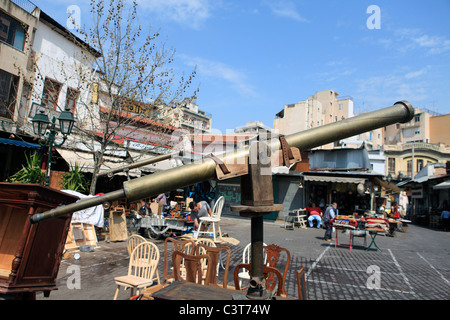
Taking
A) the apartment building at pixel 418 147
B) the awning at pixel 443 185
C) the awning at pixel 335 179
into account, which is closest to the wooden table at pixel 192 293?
the awning at pixel 335 179

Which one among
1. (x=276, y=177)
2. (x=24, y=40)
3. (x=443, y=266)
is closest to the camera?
(x=443, y=266)

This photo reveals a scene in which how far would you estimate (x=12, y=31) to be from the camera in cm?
1456

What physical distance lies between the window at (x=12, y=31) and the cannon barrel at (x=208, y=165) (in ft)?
57.5

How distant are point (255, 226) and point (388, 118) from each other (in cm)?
133

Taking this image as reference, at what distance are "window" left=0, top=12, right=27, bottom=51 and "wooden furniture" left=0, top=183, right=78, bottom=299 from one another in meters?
16.3

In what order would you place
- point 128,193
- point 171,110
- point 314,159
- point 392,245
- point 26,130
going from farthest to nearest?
point 314,159
point 26,130
point 171,110
point 392,245
point 128,193

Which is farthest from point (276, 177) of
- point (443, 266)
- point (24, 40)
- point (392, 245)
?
point (24, 40)

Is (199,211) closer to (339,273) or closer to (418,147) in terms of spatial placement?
(339,273)

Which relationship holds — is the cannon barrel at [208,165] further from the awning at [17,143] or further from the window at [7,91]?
the window at [7,91]

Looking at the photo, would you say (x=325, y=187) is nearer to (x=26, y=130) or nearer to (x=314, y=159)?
(x=314, y=159)

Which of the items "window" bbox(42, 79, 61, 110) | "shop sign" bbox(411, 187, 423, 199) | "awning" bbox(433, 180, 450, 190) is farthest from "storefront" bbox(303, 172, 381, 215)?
"window" bbox(42, 79, 61, 110)

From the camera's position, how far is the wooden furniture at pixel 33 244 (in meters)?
2.47

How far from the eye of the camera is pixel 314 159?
23594 millimetres

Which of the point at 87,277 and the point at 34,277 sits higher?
the point at 34,277
